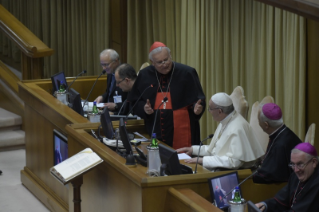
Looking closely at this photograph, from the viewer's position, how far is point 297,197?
141 inches

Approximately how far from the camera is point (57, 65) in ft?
34.1

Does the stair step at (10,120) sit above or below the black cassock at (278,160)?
Answer: below

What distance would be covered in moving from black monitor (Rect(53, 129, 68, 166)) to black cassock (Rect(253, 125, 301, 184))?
200 cm

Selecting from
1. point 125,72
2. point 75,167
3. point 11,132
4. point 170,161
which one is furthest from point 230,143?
point 11,132

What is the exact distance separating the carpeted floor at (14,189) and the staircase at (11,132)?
97 millimetres

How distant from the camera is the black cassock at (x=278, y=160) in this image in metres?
3.94

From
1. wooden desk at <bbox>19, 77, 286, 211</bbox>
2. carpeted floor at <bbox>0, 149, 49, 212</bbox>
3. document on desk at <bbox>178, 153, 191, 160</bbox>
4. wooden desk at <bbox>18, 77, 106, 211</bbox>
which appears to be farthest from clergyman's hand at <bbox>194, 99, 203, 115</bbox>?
carpeted floor at <bbox>0, 149, 49, 212</bbox>

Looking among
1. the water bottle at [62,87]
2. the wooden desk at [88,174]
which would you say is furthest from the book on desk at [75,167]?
the water bottle at [62,87]

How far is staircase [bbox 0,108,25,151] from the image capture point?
7.77m

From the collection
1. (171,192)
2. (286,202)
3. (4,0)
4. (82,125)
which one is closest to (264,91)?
(82,125)

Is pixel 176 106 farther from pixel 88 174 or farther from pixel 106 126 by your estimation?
pixel 88 174

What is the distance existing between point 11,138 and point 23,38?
4.17 feet

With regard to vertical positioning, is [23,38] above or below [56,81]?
above

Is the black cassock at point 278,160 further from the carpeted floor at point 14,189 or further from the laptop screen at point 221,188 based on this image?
the carpeted floor at point 14,189
